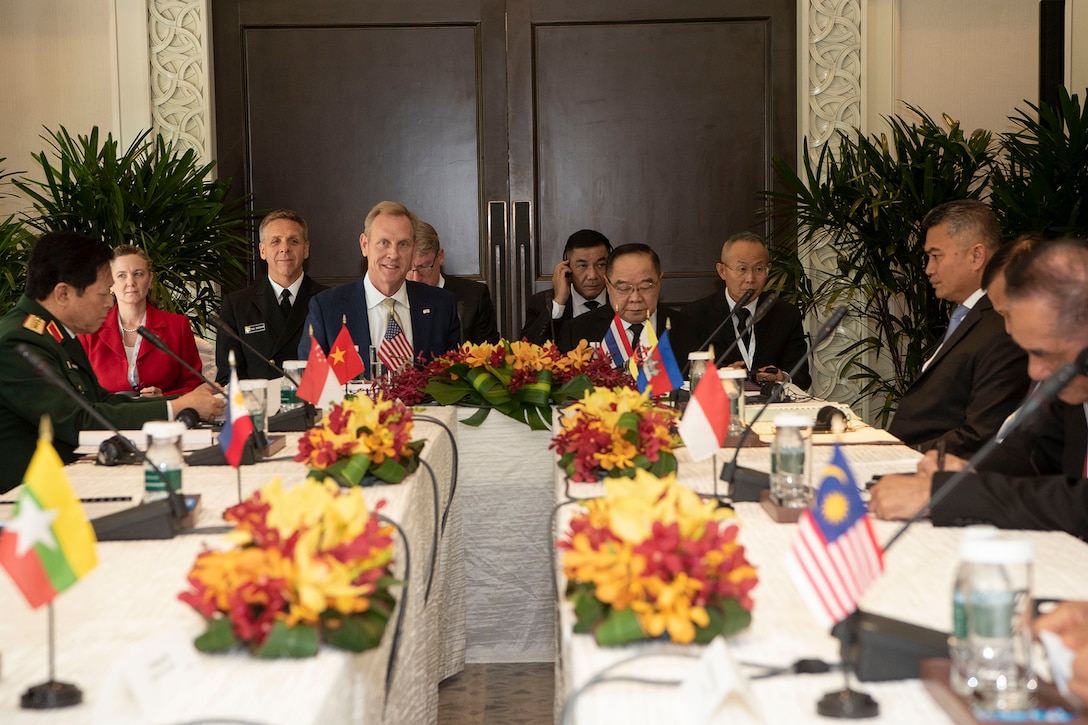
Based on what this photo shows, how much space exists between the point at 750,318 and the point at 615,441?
3.04 m

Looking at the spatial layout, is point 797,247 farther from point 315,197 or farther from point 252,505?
point 252,505

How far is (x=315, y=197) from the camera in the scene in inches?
253

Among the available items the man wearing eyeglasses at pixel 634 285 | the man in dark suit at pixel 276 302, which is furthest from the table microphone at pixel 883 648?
the man in dark suit at pixel 276 302

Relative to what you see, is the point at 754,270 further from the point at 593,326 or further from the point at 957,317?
the point at 957,317

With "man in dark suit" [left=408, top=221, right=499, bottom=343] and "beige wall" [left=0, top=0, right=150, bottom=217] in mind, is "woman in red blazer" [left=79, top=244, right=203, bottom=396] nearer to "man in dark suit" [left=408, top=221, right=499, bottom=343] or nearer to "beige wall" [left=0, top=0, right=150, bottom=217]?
"man in dark suit" [left=408, top=221, right=499, bottom=343]

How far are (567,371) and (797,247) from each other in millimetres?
2524

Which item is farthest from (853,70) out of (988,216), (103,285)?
(103,285)

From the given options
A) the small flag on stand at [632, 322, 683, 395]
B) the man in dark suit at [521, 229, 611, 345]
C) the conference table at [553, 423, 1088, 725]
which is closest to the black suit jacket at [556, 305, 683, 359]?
the man in dark suit at [521, 229, 611, 345]

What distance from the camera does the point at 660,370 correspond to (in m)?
3.53

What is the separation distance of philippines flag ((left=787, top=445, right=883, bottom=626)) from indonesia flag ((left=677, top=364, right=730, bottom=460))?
→ 0.91 m

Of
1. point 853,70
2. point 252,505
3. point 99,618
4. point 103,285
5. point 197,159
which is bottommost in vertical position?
point 99,618

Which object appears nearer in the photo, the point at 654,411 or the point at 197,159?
the point at 654,411

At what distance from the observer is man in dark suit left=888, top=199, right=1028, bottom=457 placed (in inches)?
136

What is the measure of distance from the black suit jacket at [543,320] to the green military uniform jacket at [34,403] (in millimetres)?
2042
